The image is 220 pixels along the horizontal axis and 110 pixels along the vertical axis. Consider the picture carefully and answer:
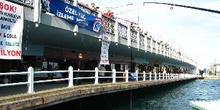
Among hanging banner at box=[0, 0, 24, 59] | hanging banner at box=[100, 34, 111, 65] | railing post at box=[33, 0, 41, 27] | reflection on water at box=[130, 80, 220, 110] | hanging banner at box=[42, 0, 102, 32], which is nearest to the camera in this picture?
hanging banner at box=[0, 0, 24, 59]

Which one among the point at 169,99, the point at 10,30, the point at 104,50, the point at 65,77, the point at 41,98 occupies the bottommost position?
the point at 169,99

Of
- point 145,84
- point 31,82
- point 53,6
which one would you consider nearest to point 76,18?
point 53,6

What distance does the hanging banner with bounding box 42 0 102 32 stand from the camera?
51.2 feet

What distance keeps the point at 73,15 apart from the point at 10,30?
6.42 metres

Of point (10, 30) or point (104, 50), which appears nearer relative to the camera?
point (10, 30)

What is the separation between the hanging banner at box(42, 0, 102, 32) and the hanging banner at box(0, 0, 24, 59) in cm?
336

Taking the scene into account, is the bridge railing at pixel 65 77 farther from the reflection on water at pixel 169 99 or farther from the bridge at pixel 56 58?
the reflection on water at pixel 169 99

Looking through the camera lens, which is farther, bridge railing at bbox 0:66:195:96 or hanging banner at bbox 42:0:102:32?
hanging banner at bbox 42:0:102:32

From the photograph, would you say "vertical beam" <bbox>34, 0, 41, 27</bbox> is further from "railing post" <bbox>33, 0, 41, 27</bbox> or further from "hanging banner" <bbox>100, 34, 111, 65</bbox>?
"hanging banner" <bbox>100, 34, 111, 65</bbox>

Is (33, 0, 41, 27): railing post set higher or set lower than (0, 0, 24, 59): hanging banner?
higher

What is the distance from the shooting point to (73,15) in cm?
1756

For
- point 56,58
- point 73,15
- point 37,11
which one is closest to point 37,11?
point 37,11

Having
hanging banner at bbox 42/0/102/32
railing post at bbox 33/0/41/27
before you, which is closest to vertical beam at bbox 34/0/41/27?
railing post at bbox 33/0/41/27

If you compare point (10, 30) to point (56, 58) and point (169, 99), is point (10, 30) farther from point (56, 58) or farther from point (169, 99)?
point (169, 99)
